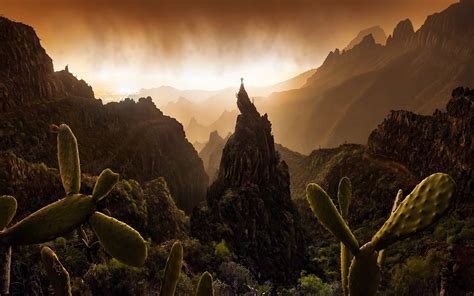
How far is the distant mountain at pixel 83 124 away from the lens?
8088 centimetres

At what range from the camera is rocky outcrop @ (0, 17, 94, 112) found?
9256 cm

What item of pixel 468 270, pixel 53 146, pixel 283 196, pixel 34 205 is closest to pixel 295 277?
pixel 283 196

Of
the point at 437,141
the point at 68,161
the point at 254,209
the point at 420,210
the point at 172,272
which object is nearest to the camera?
the point at 420,210

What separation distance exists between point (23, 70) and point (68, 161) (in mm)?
111800

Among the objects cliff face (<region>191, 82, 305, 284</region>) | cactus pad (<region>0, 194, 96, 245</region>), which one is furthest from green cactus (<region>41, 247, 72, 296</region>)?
cliff face (<region>191, 82, 305, 284</region>)

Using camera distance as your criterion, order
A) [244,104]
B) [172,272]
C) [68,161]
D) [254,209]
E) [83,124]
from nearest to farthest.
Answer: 1. [68,161]
2. [172,272]
3. [254,209]
4. [244,104]
5. [83,124]

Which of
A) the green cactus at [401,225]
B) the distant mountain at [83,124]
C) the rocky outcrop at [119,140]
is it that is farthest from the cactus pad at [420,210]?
the rocky outcrop at [119,140]

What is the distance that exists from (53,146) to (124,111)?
4458 cm

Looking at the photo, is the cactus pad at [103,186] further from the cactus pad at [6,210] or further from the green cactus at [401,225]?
the green cactus at [401,225]

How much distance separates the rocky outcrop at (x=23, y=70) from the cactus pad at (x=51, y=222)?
315ft

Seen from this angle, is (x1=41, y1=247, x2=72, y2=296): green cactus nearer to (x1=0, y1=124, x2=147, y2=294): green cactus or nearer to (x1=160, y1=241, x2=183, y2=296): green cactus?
(x1=0, y1=124, x2=147, y2=294): green cactus

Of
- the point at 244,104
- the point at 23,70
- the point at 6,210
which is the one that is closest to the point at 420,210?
the point at 6,210

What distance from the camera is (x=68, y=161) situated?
434 cm

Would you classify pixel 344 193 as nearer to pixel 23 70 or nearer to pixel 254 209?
pixel 254 209
